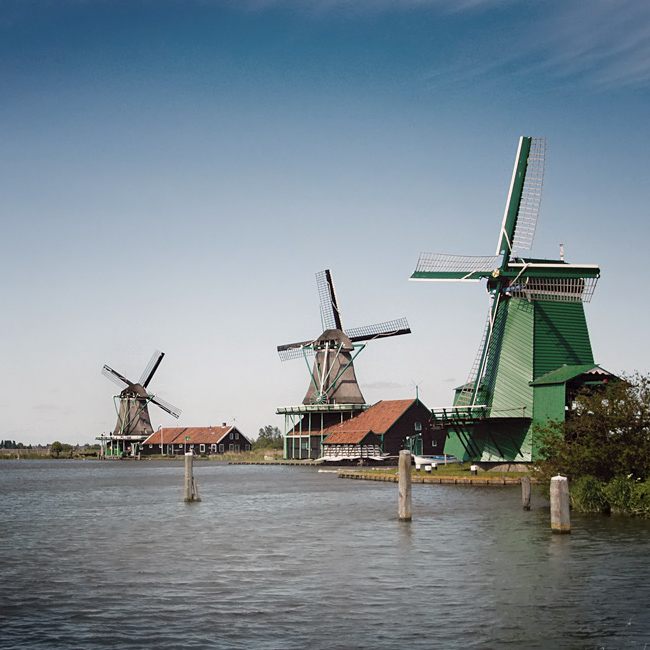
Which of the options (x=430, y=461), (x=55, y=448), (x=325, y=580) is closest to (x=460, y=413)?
(x=430, y=461)

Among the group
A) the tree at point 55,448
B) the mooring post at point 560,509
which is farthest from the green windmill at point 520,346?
the tree at point 55,448

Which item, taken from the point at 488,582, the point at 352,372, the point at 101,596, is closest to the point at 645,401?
the point at 488,582

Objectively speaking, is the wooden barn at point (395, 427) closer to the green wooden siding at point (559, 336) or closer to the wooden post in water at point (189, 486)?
the green wooden siding at point (559, 336)

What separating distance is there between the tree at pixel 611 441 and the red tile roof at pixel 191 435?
93516 mm

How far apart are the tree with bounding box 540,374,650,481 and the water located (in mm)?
2076

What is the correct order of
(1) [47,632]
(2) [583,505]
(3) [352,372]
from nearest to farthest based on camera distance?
(1) [47,632], (2) [583,505], (3) [352,372]

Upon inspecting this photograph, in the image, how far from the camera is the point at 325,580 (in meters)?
17.7

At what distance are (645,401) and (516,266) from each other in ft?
69.9

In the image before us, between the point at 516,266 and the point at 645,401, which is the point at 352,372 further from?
the point at 645,401

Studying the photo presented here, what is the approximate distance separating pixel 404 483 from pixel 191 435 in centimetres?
9999

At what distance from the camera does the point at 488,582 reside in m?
17.2

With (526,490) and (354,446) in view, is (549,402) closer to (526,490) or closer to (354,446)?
(526,490)

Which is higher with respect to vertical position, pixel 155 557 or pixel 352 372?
pixel 352 372

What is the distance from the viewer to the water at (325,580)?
13.0m
